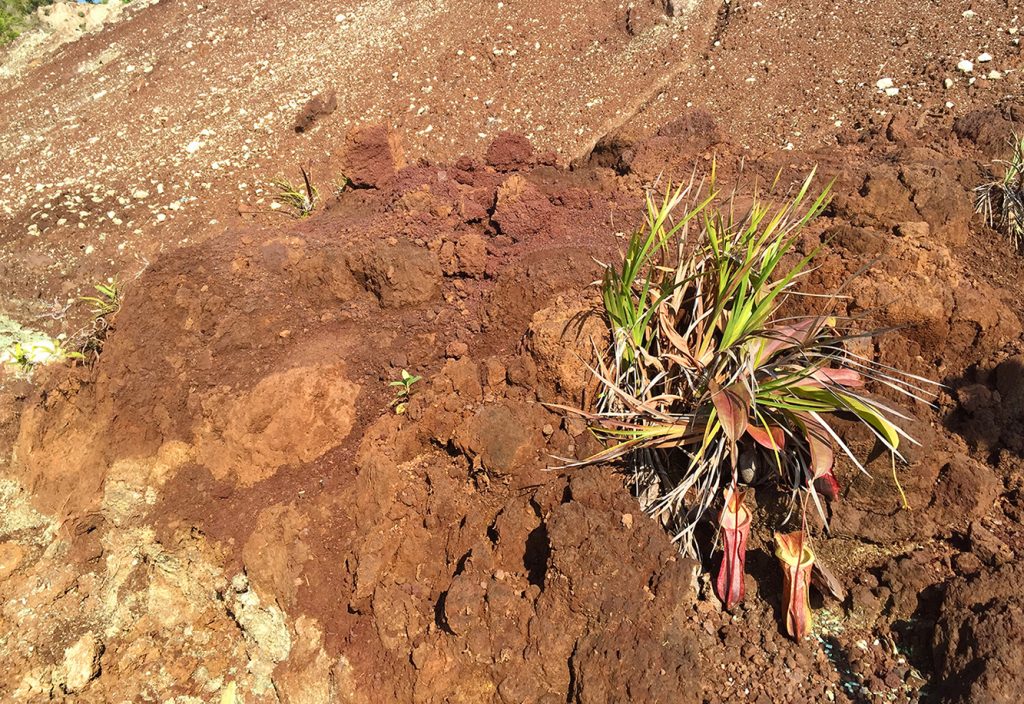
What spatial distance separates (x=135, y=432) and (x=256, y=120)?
3.86 m

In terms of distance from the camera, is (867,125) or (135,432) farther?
(867,125)

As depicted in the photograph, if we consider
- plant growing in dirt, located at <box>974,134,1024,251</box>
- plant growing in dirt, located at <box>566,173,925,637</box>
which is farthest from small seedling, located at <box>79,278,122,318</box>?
plant growing in dirt, located at <box>974,134,1024,251</box>

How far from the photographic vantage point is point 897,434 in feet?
6.52

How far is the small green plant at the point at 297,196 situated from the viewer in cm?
440

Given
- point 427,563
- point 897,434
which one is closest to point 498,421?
point 427,563

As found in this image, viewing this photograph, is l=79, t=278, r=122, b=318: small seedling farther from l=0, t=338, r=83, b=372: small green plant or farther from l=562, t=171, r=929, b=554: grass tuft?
l=562, t=171, r=929, b=554: grass tuft

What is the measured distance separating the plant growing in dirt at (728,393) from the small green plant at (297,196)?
272 cm

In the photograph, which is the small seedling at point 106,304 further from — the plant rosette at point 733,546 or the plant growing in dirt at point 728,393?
the plant rosette at point 733,546

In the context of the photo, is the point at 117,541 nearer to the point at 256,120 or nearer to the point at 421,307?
the point at 421,307

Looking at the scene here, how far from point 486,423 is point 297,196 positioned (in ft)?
9.36

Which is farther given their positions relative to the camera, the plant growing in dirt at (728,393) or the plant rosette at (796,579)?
the plant growing in dirt at (728,393)

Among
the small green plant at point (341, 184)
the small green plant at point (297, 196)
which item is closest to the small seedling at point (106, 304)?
the small green plant at point (297, 196)

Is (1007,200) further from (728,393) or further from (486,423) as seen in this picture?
(486,423)

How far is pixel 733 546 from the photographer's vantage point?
197cm
